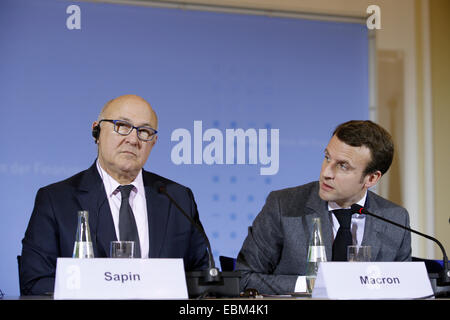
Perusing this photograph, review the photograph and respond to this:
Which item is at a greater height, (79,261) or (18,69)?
(18,69)

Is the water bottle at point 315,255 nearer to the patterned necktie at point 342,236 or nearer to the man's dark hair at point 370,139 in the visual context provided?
the patterned necktie at point 342,236

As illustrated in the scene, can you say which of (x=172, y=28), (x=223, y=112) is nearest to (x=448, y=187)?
(x=223, y=112)

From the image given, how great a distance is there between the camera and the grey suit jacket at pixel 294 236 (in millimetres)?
2965

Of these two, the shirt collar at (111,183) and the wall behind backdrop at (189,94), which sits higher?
the wall behind backdrop at (189,94)

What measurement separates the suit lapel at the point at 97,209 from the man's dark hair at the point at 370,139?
3.70ft

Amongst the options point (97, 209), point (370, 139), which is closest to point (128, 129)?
point (97, 209)

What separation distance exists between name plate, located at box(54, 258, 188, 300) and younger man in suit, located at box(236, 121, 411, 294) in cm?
101

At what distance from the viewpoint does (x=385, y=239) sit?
3.04 metres

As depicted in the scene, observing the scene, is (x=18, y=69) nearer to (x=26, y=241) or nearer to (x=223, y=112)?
(x=223, y=112)

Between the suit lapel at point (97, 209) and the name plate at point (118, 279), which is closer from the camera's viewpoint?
the name plate at point (118, 279)

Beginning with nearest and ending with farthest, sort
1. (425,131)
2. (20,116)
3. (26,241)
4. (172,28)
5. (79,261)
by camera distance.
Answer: (79,261) → (26,241) → (20,116) → (172,28) → (425,131)

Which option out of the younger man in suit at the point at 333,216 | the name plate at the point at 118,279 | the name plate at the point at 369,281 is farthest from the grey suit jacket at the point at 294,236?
the name plate at the point at 118,279

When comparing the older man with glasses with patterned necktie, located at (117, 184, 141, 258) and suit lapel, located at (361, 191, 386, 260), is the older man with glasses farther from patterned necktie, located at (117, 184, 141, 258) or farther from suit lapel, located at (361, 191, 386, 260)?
suit lapel, located at (361, 191, 386, 260)

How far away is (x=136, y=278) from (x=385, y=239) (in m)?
1.54
